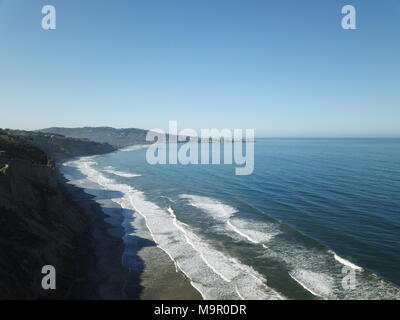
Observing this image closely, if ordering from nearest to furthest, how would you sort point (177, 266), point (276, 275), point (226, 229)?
point (276, 275) < point (177, 266) < point (226, 229)

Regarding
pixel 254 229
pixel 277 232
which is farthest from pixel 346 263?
pixel 254 229

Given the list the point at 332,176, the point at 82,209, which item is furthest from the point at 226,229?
the point at 332,176

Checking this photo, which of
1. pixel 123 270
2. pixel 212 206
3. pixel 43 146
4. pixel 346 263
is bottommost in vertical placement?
pixel 123 270

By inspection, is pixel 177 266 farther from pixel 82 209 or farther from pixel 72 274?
pixel 82 209

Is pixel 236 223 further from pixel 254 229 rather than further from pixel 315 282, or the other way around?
pixel 315 282
